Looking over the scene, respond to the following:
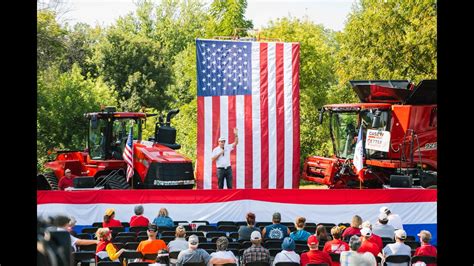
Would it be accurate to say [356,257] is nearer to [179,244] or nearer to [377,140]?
[179,244]

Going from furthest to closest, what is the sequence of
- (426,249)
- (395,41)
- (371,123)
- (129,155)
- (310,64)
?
(310,64) → (395,41) → (371,123) → (129,155) → (426,249)

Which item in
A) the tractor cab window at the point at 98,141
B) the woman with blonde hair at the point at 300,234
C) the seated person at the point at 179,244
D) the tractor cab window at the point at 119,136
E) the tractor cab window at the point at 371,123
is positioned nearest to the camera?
the seated person at the point at 179,244

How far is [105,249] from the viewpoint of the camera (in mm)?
14227

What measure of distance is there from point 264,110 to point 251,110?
0.36 m

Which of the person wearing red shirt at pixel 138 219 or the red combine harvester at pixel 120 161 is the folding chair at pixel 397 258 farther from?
the red combine harvester at pixel 120 161

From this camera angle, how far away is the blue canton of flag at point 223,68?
24.0 meters

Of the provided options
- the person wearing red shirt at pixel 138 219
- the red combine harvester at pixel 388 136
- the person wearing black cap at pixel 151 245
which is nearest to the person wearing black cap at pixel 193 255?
the person wearing black cap at pixel 151 245

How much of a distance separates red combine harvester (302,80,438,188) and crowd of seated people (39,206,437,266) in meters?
9.68

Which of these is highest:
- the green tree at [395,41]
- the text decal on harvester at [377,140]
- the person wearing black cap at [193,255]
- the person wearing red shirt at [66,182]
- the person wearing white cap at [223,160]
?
the green tree at [395,41]

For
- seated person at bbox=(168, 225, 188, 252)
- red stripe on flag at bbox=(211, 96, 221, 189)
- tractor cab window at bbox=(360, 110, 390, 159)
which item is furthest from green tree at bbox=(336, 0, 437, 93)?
seated person at bbox=(168, 225, 188, 252)

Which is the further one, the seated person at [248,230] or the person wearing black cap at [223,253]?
the seated person at [248,230]

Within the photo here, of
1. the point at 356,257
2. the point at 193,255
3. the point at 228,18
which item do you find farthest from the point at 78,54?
the point at 356,257

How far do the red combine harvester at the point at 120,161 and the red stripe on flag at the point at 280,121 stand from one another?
258 centimetres

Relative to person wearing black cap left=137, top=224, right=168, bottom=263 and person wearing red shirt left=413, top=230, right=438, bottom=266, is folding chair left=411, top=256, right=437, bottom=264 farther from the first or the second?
person wearing black cap left=137, top=224, right=168, bottom=263
